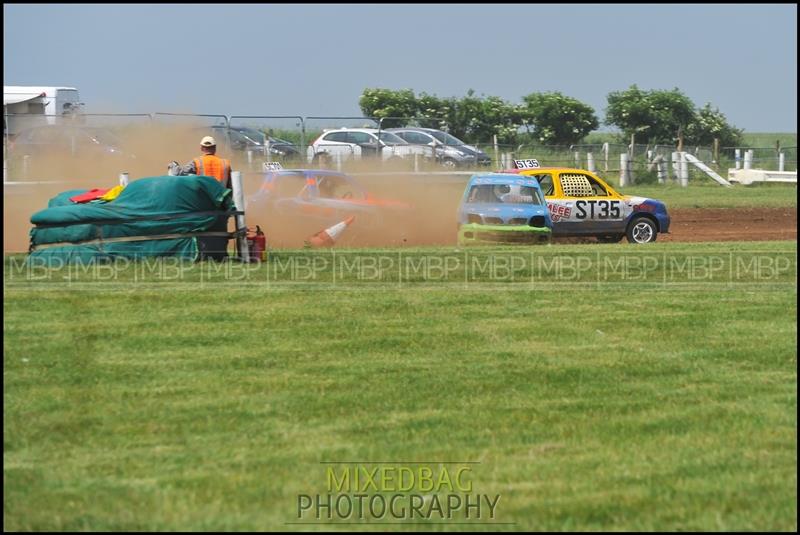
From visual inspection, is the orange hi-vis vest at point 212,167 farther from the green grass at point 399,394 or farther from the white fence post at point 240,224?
the green grass at point 399,394

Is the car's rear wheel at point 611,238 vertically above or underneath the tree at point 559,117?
underneath

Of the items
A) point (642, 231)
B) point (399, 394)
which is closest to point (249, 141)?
point (642, 231)

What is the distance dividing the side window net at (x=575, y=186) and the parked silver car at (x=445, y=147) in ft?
42.0

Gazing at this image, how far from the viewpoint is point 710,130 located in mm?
49000

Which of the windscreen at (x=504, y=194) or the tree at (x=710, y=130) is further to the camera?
the tree at (x=710, y=130)

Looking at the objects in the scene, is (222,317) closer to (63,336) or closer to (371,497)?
(63,336)

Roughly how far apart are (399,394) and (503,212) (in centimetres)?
1034

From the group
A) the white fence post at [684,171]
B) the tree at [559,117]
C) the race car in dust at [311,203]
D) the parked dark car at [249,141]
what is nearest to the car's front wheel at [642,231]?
the race car in dust at [311,203]

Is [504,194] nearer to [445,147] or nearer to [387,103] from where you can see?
[445,147]

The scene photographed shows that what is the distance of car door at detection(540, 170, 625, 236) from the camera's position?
2033cm

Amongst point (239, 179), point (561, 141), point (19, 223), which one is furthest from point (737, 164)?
point (239, 179)

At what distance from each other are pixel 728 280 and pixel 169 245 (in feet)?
19.9

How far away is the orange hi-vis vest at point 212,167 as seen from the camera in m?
14.7

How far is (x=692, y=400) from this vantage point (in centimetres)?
803
